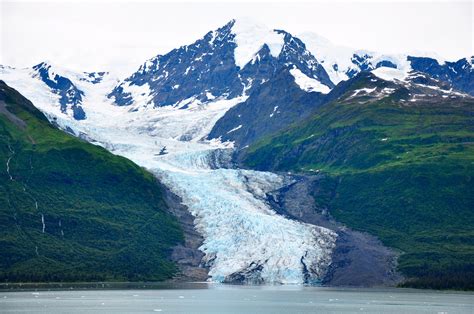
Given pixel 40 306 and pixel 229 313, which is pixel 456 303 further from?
pixel 40 306

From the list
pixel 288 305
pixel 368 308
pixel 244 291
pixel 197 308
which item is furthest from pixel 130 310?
pixel 244 291

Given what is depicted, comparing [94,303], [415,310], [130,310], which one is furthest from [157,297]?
[415,310]

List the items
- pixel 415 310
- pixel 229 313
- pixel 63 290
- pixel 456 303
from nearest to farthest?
pixel 229 313 < pixel 415 310 < pixel 456 303 < pixel 63 290

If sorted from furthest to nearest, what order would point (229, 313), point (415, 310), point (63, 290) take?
1. point (63, 290)
2. point (415, 310)
3. point (229, 313)

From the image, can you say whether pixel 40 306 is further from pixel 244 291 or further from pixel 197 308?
pixel 244 291

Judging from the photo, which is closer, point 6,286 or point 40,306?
point 40,306

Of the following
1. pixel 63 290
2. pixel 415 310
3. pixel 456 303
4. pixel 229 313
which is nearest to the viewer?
pixel 229 313
